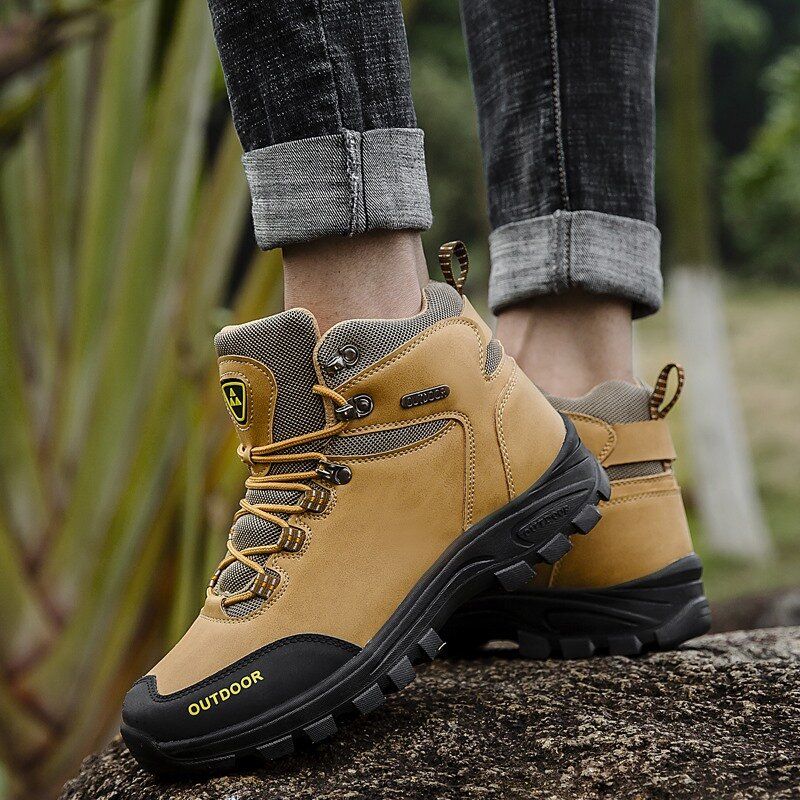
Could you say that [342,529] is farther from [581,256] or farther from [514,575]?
[581,256]

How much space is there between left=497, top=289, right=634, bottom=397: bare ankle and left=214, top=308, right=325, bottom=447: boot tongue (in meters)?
0.32

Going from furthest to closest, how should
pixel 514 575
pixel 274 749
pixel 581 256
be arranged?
1. pixel 581 256
2. pixel 514 575
3. pixel 274 749

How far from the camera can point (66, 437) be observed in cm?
169

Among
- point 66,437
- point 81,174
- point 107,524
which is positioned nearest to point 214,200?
point 81,174

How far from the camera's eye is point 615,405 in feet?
3.36

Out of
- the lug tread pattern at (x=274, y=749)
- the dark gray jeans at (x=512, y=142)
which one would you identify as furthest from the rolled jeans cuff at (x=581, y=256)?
the lug tread pattern at (x=274, y=749)

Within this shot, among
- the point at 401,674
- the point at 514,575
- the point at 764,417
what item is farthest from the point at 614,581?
the point at 764,417

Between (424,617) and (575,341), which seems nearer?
(424,617)

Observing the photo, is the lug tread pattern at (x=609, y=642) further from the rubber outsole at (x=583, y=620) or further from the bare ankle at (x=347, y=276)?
the bare ankle at (x=347, y=276)

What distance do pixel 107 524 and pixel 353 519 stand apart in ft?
3.19

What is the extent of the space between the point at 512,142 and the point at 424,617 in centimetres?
51

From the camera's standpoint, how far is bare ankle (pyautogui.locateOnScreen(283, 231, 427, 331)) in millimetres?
831

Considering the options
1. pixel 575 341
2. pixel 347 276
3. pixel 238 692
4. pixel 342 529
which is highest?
pixel 347 276

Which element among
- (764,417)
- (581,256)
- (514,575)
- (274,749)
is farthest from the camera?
(764,417)
